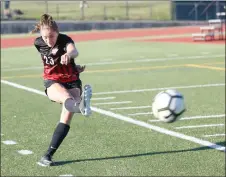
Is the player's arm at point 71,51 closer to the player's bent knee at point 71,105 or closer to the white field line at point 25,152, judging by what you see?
the player's bent knee at point 71,105

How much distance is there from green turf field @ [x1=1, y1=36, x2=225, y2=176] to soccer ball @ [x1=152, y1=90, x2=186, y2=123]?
4190 mm

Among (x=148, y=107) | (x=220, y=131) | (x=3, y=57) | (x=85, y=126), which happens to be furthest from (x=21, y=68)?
(x=220, y=131)

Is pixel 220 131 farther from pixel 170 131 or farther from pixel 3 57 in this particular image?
pixel 3 57

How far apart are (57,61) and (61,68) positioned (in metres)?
0.30

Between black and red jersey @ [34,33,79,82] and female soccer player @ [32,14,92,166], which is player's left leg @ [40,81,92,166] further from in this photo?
black and red jersey @ [34,33,79,82]

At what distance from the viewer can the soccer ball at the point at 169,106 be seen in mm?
5781

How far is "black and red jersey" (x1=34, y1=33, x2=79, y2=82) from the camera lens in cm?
677

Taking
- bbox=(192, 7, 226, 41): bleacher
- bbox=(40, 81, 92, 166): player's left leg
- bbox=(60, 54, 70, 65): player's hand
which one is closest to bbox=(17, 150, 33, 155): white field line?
bbox=(40, 81, 92, 166): player's left leg

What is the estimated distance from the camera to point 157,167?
34.3ft

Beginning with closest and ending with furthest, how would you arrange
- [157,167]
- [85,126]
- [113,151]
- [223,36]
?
[157,167] < [113,151] < [85,126] < [223,36]

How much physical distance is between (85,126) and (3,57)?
17679mm

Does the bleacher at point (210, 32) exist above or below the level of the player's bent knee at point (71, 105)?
below

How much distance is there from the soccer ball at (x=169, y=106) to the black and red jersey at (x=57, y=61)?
44.8 inches

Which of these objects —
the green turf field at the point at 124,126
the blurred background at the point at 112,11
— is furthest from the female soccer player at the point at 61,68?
the blurred background at the point at 112,11
